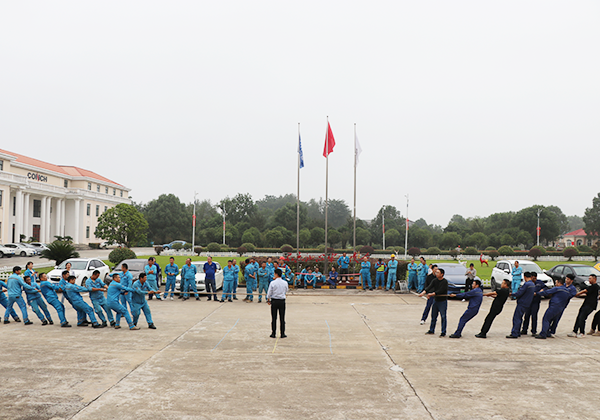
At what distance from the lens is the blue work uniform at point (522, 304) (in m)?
10.6

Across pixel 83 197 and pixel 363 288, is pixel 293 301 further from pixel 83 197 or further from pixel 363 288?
pixel 83 197

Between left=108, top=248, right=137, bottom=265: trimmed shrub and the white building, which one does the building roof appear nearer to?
the white building

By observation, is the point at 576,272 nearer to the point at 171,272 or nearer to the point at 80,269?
the point at 171,272

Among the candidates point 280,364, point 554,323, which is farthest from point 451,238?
point 280,364

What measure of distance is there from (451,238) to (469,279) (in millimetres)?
48956

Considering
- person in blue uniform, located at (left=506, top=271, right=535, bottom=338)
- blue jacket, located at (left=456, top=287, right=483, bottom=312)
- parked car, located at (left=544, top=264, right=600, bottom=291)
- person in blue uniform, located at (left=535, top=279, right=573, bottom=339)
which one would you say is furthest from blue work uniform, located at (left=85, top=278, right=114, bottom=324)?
parked car, located at (left=544, top=264, right=600, bottom=291)

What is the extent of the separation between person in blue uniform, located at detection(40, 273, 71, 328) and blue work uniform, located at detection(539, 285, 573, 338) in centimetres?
1194

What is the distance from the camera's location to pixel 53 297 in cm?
1163

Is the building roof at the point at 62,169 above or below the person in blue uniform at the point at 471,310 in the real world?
above

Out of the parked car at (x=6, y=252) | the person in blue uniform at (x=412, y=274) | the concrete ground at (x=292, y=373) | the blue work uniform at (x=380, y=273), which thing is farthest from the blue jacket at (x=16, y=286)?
the parked car at (x=6, y=252)

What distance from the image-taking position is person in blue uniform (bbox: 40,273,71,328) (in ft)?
37.8

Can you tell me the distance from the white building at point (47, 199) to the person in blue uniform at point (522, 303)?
189ft

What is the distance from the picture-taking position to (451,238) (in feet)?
211

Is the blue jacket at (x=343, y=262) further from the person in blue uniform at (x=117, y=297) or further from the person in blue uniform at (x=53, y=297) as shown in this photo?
the person in blue uniform at (x=53, y=297)
